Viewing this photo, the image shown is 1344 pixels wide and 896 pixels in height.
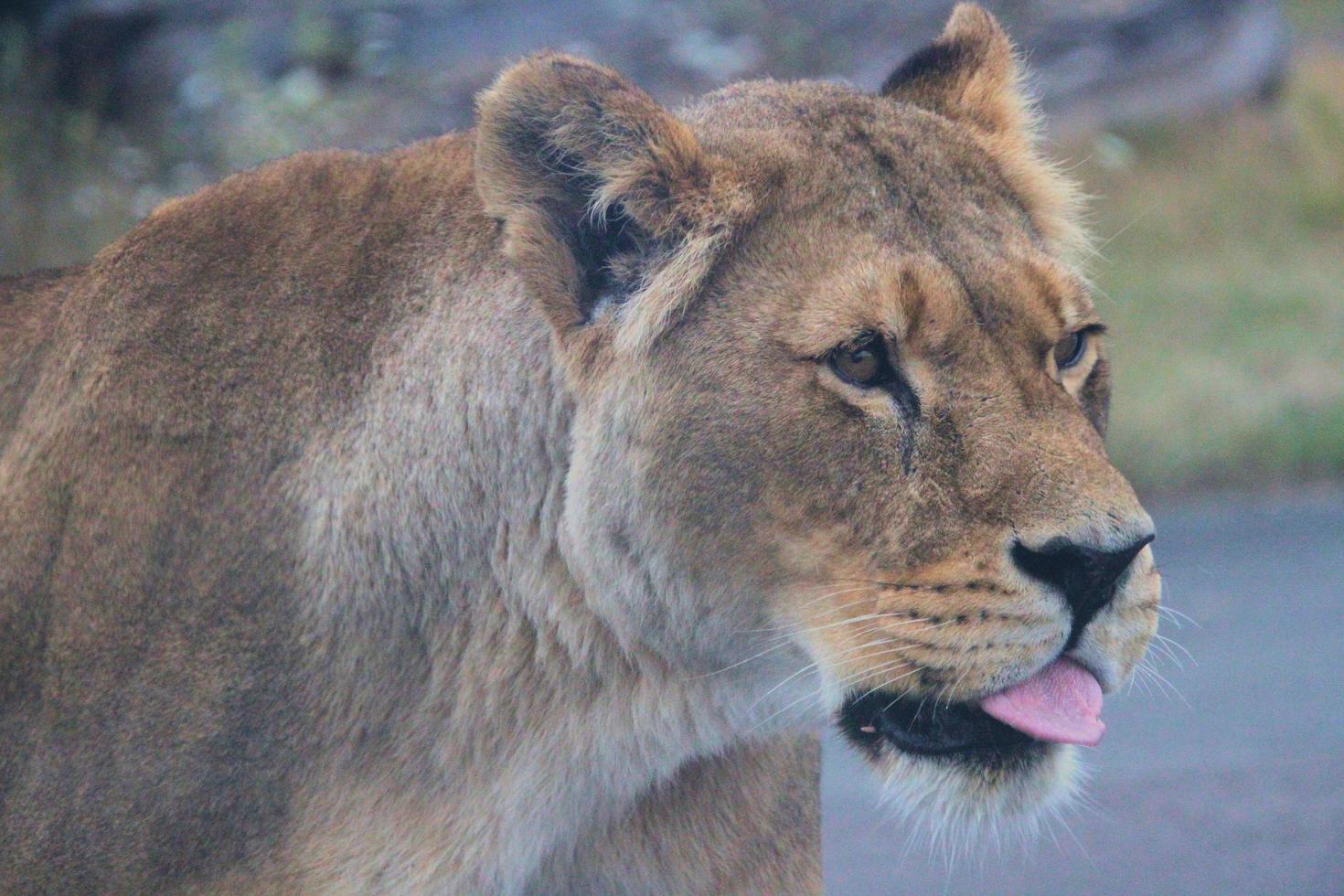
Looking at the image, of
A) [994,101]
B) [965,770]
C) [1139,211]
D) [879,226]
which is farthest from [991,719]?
[1139,211]

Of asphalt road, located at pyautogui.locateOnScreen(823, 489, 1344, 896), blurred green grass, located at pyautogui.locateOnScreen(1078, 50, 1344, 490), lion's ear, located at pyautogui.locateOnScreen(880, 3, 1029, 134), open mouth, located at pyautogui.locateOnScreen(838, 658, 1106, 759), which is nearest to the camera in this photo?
open mouth, located at pyautogui.locateOnScreen(838, 658, 1106, 759)

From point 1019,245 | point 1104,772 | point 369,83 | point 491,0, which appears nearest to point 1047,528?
point 1019,245

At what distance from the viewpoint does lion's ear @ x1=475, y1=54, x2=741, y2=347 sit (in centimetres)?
264

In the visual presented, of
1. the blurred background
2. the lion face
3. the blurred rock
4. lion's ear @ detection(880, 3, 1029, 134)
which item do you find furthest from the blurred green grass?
the lion face

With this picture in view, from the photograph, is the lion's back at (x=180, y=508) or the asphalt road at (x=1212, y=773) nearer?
the lion's back at (x=180, y=508)

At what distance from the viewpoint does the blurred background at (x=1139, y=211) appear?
5.04 meters

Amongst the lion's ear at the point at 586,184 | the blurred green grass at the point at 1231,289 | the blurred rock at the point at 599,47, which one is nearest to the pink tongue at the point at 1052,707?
the lion's ear at the point at 586,184

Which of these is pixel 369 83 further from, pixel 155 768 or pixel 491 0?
pixel 155 768

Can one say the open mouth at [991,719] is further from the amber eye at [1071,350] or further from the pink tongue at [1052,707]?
the amber eye at [1071,350]

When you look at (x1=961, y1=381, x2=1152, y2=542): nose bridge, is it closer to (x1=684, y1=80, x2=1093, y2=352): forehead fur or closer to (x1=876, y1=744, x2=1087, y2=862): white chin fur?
(x1=684, y1=80, x2=1093, y2=352): forehead fur

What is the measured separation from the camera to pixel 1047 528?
94.8 inches

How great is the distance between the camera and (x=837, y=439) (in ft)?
8.34

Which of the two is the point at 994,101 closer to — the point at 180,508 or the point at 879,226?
the point at 879,226

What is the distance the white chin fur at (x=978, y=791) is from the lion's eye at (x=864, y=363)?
58 centimetres
